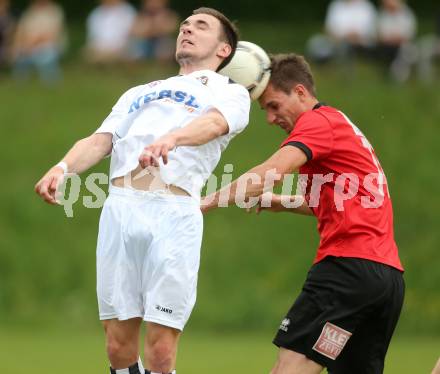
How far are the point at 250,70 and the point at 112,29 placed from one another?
37.2ft

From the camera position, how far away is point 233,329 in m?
14.9

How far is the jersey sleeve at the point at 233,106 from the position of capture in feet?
21.6

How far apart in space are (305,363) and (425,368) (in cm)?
498

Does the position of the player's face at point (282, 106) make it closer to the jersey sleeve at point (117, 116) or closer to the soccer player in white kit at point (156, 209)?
the soccer player in white kit at point (156, 209)

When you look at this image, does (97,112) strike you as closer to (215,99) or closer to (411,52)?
(411,52)

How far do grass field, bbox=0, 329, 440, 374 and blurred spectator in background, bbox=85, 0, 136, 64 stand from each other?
5.68 metres

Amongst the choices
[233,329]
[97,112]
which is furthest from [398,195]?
[97,112]

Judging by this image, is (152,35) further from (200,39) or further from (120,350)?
(120,350)

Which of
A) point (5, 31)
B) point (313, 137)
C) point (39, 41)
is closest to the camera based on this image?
point (313, 137)

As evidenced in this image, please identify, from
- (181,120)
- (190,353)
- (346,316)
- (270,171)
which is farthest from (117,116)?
(190,353)

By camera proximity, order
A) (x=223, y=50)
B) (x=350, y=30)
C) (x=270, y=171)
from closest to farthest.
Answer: (x=270, y=171), (x=223, y=50), (x=350, y=30)

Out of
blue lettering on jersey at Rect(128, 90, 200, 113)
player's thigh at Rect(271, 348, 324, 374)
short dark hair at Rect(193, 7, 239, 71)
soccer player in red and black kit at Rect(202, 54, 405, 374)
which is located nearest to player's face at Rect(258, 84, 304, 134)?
soccer player in red and black kit at Rect(202, 54, 405, 374)

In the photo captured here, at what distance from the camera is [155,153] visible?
19.9ft

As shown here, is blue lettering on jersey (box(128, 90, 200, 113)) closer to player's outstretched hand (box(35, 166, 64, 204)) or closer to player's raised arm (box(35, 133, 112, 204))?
player's raised arm (box(35, 133, 112, 204))
